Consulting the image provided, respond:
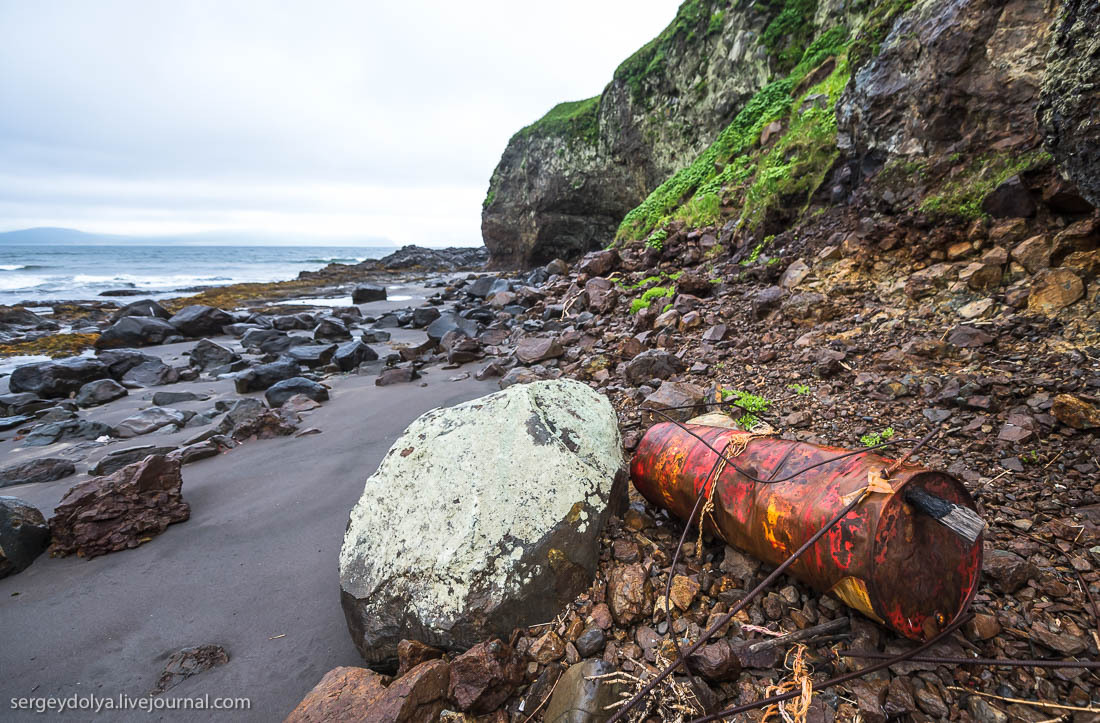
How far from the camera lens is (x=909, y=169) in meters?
4.66

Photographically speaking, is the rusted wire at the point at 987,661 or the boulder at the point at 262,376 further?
the boulder at the point at 262,376

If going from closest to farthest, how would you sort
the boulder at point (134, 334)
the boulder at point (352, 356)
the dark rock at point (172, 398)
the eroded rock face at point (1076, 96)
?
1. the eroded rock face at point (1076, 96)
2. the dark rock at point (172, 398)
3. the boulder at point (352, 356)
4. the boulder at point (134, 334)

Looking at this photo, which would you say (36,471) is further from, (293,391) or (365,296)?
(365,296)

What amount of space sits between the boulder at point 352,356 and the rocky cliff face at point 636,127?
42.1 ft

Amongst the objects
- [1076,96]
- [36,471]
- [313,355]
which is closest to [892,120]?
[1076,96]

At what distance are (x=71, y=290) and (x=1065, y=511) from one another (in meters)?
37.8

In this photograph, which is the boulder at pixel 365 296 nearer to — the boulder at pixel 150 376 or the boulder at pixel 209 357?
the boulder at pixel 209 357

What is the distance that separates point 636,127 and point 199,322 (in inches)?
741

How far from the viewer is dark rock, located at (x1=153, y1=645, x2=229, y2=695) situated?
7.00 ft

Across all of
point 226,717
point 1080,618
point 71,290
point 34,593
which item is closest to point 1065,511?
point 1080,618

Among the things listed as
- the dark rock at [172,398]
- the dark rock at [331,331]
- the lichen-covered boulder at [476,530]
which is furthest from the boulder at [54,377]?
the lichen-covered boulder at [476,530]

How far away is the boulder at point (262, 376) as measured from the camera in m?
6.89

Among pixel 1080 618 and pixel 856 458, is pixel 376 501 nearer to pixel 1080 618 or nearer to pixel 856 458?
pixel 856 458

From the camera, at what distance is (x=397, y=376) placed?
6.78m
